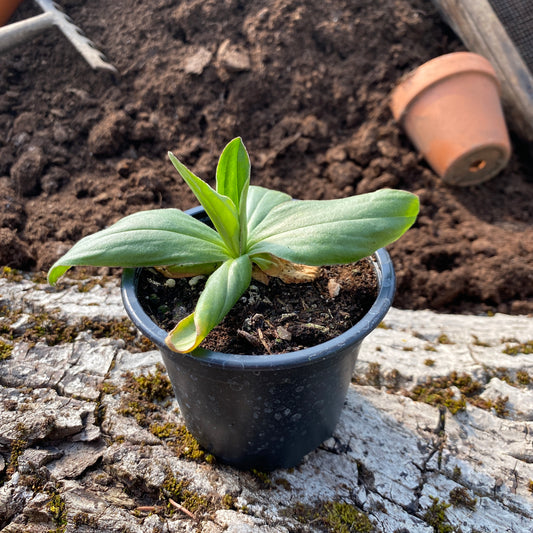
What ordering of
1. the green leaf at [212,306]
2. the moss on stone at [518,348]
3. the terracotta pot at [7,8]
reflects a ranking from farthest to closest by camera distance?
the terracotta pot at [7,8] → the moss on stone at [518,348] → the green leaf at [212,306]

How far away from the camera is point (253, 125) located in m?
2.84

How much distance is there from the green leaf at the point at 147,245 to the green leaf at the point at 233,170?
0.14 m

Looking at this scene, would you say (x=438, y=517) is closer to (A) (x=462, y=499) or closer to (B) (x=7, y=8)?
(A) (x=462, y=499)

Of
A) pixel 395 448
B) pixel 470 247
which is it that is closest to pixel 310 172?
pixel 470 247

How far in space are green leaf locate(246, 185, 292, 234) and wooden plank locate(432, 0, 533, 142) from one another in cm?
223

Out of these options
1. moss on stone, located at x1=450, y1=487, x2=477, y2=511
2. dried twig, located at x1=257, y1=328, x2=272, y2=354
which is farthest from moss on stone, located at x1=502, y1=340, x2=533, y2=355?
dried twig, located at x1=257, y1=328, x2=272, y2=354

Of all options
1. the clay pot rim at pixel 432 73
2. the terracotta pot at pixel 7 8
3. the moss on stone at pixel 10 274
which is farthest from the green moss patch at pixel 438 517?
the terracotta pot at pixel 7 8

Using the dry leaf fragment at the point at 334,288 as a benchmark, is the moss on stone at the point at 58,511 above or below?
below

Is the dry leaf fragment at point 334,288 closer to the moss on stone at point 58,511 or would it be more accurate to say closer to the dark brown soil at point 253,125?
the moss on stone at point 58,511

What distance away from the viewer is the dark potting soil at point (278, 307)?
50.3 inches

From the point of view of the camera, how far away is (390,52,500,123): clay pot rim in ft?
8.97

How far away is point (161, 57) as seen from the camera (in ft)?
9.81

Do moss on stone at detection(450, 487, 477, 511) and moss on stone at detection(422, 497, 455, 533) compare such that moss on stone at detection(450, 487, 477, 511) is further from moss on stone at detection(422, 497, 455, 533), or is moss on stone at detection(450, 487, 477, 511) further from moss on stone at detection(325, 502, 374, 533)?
moss on stone at detection(325, 502, 374, 533)

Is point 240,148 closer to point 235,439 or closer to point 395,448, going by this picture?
point 235,439
